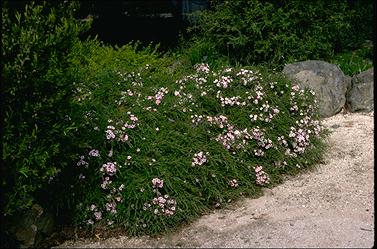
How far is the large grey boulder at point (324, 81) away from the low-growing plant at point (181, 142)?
113cm

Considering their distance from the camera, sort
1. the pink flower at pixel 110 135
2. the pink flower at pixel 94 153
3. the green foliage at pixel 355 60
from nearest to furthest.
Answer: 1. the pink flower at pixel 94 153
2. the pink flower at pixel 110 135
3. the green foliage at pixel 355 60

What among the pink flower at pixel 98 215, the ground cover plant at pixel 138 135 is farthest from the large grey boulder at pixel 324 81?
the pink flower at pixel 98 215

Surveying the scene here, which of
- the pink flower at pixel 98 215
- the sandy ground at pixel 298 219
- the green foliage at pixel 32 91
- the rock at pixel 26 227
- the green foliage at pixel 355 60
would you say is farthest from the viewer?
the green foliage at pixel 355 60

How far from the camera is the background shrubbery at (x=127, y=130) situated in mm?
3797

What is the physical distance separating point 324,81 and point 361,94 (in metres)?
0.56

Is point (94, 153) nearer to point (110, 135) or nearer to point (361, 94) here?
point (110, 135)

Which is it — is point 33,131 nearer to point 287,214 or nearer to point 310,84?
point 287,214

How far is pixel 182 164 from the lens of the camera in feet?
15.3

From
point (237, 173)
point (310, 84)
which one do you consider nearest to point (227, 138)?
point (237, 173)

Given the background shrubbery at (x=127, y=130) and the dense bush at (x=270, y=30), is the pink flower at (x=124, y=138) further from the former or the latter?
the dense bush at (x=270, y=30)

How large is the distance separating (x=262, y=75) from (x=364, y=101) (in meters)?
2.07

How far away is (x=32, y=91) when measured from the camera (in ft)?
12.4

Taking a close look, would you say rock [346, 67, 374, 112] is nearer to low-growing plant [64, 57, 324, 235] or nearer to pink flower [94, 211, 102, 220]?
low-growing plant [64, 57, 324, 235]

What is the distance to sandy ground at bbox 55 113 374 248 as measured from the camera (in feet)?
13.7
